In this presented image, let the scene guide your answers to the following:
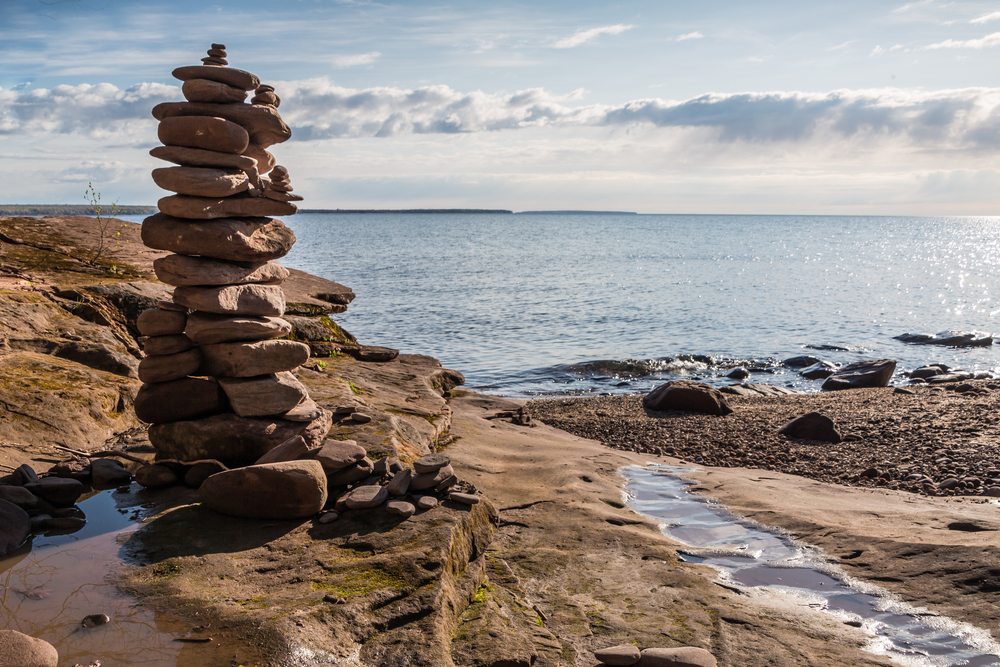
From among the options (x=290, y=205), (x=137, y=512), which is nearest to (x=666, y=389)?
(x=290, y=205)

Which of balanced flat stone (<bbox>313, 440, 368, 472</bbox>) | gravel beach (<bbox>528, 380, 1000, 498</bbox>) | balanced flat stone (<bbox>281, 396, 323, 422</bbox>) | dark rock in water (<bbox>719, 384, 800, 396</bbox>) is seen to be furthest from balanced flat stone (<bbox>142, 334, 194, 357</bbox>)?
dark rock in water (<bbox>719, 384, 800, 396</bbox>)

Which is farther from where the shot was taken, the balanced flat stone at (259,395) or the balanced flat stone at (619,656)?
the balanced flat stone at (259,395)

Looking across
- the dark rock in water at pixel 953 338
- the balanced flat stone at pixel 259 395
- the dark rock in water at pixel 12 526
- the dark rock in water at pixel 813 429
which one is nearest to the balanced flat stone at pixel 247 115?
the balanced flat stone at pixel 259 395

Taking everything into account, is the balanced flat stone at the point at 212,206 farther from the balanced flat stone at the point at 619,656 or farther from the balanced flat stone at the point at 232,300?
the balanced flat stone at the point at 619,656

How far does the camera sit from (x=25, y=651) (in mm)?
3477

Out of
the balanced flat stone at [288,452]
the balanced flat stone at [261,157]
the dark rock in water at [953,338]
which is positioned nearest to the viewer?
the balanced flat stone at [288,452]

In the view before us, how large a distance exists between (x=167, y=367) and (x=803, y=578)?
6.89 meters

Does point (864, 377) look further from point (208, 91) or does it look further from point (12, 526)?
point (12, 526)

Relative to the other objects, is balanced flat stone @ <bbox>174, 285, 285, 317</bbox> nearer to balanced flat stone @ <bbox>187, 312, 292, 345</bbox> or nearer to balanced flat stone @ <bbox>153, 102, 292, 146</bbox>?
balanced flat stone @ <bbox>187, 312, 292, 345</bbox>

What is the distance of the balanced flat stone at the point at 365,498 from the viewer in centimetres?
577

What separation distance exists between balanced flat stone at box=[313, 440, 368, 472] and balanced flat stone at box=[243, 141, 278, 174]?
358 cm

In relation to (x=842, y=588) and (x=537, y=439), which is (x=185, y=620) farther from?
(x=537, y=439)

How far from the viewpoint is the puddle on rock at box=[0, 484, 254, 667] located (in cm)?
377

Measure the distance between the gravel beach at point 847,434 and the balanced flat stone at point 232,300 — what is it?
730 centimetres
